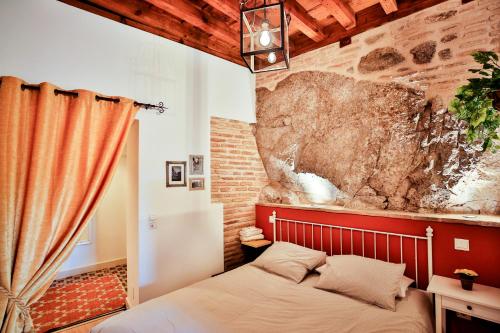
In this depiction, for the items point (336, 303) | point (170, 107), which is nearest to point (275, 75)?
point (170, 107)

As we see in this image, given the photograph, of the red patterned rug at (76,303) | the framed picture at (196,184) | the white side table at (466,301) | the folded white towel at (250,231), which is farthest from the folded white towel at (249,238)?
the white side table at (466,301)

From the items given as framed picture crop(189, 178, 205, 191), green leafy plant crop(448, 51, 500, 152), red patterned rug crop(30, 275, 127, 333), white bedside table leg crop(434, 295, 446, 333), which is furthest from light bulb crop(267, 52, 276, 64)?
red patterned rug crop(30, 275, 127, 333)

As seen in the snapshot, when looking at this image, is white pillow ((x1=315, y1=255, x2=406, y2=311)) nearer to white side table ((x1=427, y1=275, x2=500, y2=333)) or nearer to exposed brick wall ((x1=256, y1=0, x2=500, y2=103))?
white side table ((x1=427, y1=275, x2=500, y2=333))

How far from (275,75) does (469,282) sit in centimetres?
305

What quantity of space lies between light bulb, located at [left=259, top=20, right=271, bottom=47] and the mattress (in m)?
1.77

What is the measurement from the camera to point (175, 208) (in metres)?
2.86

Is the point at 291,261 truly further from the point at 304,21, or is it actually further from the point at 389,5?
the point at 389,5

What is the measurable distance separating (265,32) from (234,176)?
7.47ft

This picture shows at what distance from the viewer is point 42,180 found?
2.00m

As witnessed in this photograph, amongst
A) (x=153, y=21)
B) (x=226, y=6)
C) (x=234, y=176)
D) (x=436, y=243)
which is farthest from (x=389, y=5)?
(x=234, y=176)

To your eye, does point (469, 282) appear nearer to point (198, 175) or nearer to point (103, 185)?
point (198, 175)

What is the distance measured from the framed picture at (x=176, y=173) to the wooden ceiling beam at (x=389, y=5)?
262 centimetres

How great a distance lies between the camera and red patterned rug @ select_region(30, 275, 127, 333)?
2.60 m

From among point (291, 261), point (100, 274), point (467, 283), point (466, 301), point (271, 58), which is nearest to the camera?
point (271, 58)
